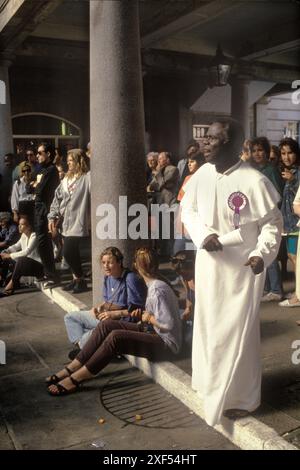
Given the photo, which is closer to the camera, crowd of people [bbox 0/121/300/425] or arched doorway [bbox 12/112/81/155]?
crowd of people [bbox 0/121/300/425]

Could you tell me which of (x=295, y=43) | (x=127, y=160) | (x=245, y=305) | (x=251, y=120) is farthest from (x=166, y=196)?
(x=251, y=120)

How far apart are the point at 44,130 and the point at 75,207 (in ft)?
25.6

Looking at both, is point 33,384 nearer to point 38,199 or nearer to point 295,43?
point 38,199

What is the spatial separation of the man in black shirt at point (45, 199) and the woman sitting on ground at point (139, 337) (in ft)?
10.1

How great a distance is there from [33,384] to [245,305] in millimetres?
2008

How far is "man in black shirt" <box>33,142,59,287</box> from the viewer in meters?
6.75

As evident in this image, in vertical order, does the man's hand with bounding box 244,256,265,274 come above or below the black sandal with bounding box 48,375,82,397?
above

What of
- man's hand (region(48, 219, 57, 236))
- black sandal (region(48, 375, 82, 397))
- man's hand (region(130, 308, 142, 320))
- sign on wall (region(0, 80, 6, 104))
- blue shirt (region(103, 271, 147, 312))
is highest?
sign on wall (region(0, 80, 6, 104))

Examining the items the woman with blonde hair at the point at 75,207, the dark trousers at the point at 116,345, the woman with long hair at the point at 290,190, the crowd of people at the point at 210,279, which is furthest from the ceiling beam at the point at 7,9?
the dark trousers at the point at 116,345

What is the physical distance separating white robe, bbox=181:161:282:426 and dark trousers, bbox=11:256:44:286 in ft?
14.3

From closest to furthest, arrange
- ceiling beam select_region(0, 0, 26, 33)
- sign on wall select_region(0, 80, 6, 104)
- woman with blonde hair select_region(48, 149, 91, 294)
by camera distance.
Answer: woman with blonde hair select_region(48, 149, 91, 294) < ceiling beam select_region(0, 0, 26, 33) < sign on wall select_region(0, 80, 6, 104)

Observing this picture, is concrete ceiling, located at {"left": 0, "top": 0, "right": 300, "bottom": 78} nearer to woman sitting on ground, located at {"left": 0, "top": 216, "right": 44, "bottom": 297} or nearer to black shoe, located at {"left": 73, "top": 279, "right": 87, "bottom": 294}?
woman sitting on ground, located at {"left": 0, "top": 216, "right": 44, "bottom": 297}

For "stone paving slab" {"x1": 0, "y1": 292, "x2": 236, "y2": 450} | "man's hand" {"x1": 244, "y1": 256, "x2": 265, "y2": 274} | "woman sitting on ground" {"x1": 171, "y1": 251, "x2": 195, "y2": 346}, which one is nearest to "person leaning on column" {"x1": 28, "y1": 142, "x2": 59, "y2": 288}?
"stone paving slab" {"x1": 0, "y1": 292, "x2": 236, "y2": 450}

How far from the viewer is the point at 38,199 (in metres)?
6.84
